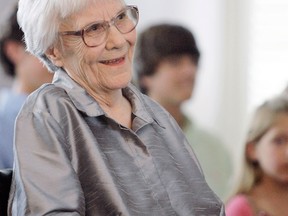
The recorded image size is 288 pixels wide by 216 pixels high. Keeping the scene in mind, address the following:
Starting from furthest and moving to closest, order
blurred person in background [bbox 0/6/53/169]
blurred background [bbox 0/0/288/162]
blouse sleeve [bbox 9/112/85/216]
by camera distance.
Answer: blurred background [bbox 0/0/288/162] < blurred person in background [bbox 0/6/53/169] < blouse sleeve [bbox 9/112/85/216]

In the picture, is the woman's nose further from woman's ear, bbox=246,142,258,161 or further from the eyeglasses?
woman's ear, bbox=246,142,258,161

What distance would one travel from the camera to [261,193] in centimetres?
271

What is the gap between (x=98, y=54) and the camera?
1.70 m

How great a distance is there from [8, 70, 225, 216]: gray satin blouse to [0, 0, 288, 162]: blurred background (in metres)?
2.57

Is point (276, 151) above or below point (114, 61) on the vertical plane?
below

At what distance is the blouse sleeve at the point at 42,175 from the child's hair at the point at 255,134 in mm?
1176

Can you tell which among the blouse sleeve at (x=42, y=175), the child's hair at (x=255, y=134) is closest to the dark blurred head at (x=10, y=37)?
the child's hair at (x=255, y=134)

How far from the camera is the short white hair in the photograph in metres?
1.66

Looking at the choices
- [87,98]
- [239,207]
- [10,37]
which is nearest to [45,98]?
[87,98]

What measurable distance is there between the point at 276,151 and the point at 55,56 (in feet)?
3.79

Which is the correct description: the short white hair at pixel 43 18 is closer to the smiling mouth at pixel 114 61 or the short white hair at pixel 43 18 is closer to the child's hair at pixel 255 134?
the smiling mouth at pixel 114 61

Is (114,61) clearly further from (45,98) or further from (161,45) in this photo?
(161,45)

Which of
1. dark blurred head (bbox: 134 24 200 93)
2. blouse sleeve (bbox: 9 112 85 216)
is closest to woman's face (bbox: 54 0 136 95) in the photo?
blouse sleeve (bbox: 9 112 85 216)

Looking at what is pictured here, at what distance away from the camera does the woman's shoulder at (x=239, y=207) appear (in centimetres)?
263
